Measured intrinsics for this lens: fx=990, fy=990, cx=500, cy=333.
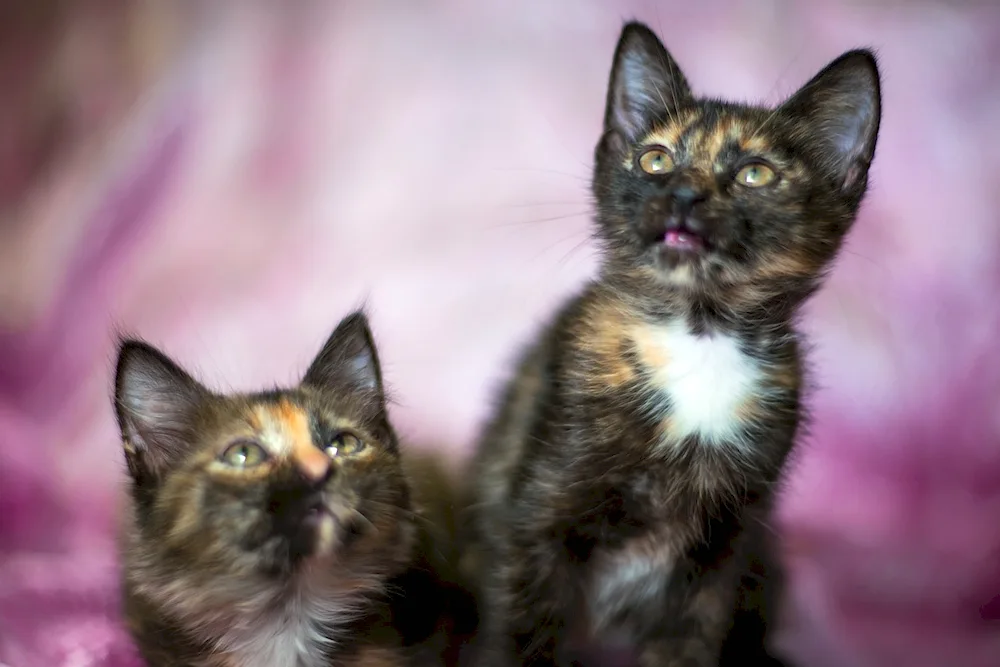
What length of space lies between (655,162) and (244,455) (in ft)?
1.74

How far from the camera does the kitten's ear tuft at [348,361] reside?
1080 millimetres

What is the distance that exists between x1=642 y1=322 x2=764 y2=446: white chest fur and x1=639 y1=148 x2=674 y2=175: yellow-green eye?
0.55 ft

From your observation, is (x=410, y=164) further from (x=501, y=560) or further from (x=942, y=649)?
(x=942, y=649)

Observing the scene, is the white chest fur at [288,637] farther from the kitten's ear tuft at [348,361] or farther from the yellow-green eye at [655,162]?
the yellow-green eye at [655,162]

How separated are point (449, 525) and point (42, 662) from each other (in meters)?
0.50

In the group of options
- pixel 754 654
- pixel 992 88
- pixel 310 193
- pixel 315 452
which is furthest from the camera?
pixel 310 193

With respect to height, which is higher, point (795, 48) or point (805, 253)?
point (795, 48)

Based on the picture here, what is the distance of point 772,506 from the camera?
3.65 feet

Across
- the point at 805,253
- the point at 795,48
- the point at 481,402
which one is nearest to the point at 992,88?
the point at 795,48

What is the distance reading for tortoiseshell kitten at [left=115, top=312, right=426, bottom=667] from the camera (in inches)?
34.3

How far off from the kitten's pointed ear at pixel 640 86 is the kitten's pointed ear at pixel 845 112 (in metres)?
0.13

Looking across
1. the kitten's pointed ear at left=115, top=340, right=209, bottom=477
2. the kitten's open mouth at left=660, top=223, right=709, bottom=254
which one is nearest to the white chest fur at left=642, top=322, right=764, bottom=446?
the kitten's open mouth at left=660, top=223, right=709, bottom=254

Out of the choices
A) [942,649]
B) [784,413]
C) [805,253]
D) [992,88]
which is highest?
[992,88]

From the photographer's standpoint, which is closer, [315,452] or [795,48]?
[315,452]
